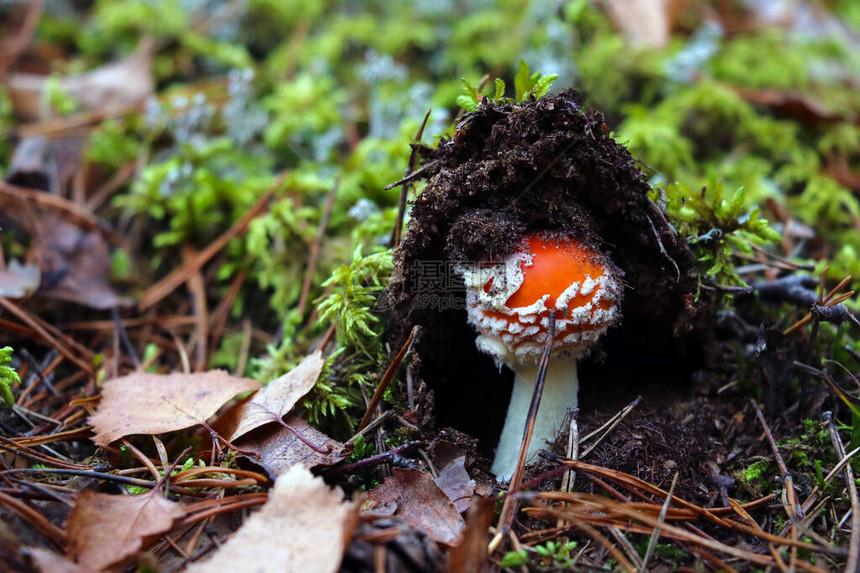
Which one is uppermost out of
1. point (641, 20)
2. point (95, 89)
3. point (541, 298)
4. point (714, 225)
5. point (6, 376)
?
point (641, 20)

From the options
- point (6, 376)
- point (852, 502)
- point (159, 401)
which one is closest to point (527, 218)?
point (852, 502)

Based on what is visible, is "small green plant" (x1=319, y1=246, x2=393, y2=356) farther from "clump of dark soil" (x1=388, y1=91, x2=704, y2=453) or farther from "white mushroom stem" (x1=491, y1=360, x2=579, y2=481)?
"white mushroom stem" (x1=491, y1=360, x2=579, y2=481)

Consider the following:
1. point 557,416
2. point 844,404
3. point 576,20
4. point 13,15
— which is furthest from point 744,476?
point 13,15

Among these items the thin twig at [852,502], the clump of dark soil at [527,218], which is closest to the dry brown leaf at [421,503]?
the clump of dark soil at [527,218]

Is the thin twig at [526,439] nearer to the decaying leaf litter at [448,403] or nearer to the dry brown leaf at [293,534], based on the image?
the decaying leaf litter at [448,403]

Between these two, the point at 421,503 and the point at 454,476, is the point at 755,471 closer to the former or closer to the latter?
the point at 454,476

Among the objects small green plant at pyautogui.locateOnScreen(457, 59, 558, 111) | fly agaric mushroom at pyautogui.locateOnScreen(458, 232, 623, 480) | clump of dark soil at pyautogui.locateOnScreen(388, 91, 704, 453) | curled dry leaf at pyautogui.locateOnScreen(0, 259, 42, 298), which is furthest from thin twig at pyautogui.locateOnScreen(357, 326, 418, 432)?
curled dry leaf at pyautogui.locateOnScreen(0, 259, 42, 298)
